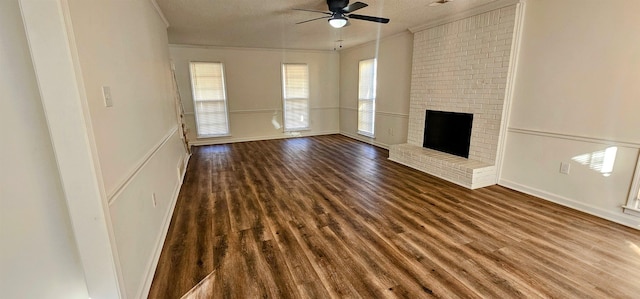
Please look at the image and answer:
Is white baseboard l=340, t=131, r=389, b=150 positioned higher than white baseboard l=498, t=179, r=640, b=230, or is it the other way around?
white baseboard l=340, t=131, r=389, b=150

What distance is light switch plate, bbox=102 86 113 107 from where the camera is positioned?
60.3 inches

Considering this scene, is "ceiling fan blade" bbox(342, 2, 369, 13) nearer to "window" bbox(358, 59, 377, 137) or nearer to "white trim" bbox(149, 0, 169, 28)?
"white trim" bbox(149, 0, 169, 28)

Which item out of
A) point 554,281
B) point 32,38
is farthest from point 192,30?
point 554,281

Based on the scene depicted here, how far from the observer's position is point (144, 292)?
1.81 metres

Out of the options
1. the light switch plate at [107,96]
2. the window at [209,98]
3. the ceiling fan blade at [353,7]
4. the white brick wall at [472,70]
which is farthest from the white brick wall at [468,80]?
the window at [209,98]

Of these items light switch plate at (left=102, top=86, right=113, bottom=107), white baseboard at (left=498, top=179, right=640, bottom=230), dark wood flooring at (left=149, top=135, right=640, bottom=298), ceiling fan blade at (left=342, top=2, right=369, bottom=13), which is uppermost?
ceiling fan blade at (left=342, top=2, right=369, bottom=13)

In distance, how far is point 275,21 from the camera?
433 cm

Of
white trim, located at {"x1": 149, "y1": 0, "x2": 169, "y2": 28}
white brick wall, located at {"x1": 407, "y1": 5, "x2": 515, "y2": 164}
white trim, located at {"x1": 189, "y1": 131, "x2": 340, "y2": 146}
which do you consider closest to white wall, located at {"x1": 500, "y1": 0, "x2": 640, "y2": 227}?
white brick wall, located at {"x1": 407, "y1": 5, "x2": 515, "y2": 164}

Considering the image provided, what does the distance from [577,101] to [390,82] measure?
130 inches

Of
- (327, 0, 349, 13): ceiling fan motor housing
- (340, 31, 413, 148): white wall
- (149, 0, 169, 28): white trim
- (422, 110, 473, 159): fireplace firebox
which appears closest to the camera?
(327, 0, 349, 13): ceiling fan motor housing

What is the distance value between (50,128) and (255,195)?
2484mm

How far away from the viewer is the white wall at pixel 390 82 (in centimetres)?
543

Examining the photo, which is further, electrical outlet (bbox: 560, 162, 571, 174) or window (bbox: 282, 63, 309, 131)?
window (bbox: 282, 63, 309, 131)

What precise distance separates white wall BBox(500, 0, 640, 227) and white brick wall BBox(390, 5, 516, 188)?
242mm
